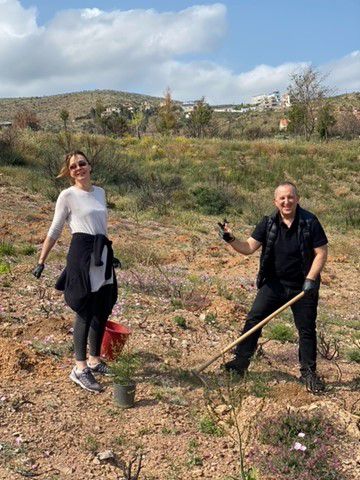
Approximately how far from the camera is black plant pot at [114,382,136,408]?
3.72 meters

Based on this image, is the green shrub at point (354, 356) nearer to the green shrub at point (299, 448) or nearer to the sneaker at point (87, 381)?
the green shrub at point (299, 448)

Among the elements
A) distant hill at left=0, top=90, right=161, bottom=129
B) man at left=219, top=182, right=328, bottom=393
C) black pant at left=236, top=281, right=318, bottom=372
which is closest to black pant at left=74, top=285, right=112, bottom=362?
man at left=219, top=182, right=328, bottom=393

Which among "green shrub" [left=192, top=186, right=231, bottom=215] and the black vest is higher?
the black vest

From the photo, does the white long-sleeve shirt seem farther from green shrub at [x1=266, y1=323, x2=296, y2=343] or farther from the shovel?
green shrub at [x1=266, y1=323, x2=296, y2=343]

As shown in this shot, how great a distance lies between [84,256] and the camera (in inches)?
148

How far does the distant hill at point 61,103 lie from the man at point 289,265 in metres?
49.7

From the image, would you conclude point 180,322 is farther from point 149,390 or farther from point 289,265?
point 289,265

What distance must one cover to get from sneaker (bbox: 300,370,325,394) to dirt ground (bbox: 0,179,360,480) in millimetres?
89

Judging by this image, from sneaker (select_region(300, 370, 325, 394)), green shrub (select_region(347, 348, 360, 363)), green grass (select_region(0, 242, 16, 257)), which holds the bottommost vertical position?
green shrub (select_region(347, 348, 360, 363))

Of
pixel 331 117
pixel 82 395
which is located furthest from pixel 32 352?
pixel 331 117

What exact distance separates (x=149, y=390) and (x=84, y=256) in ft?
3.68

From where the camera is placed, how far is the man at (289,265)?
13.0ft

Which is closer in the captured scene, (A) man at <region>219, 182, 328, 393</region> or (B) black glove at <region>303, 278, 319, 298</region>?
(B) black glove at <region>303, 278, 319, 298</region>

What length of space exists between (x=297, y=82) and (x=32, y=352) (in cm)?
3574
